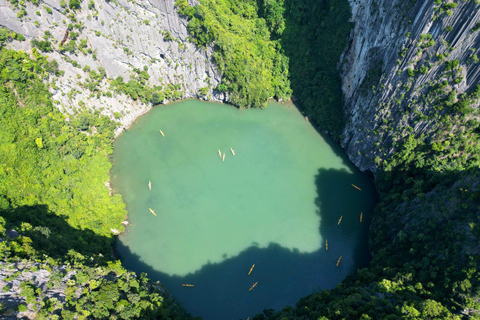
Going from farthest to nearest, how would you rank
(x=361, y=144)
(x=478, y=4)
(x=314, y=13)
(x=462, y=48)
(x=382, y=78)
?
1. (x=314, y=13)
2. (x=361, y=144)
3. (x=382, y=78)
4. (x=462, y=48)
5. (x=478, y=4)

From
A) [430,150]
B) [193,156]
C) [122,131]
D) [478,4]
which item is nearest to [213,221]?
[193,156]

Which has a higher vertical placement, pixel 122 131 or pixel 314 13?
pixel 314 13

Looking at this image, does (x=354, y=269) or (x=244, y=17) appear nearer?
(x=354, y=269)

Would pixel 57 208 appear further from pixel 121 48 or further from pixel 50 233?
pixel 121 48

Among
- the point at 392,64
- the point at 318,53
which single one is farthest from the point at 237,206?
the point at 318,53

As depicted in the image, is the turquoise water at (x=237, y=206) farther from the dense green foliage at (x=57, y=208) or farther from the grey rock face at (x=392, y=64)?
the grey rock face at (x=392, y=64)

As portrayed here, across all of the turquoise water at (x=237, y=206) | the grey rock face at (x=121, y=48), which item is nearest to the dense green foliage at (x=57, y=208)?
the grey rock face at (x=121, y=48)

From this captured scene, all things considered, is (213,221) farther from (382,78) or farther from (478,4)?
(478,4)
